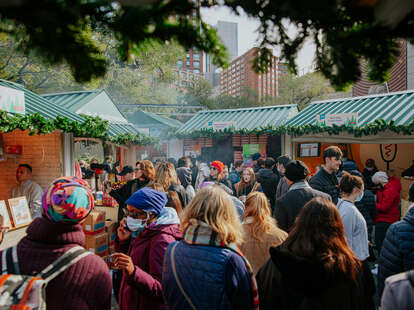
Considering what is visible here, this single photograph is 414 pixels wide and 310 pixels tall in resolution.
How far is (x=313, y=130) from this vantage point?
912cm

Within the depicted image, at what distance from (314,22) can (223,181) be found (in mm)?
4487

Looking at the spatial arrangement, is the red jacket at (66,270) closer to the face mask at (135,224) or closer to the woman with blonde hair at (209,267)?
the woman with blonde hair at (209,267)

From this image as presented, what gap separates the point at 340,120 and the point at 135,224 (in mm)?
7768

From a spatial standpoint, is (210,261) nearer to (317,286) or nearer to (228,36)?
(317,286)

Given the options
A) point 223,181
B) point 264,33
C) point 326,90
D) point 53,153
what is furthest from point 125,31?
point 326,90

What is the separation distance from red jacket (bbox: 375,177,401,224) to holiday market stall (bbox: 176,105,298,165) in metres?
5.77

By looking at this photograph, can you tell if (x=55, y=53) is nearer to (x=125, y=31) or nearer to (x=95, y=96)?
(x=125, y=31)

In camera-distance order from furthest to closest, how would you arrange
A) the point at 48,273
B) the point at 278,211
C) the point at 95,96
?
the point at 95,96 < the point at 278,211 < the point at 48,273

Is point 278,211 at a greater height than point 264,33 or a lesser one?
lesser

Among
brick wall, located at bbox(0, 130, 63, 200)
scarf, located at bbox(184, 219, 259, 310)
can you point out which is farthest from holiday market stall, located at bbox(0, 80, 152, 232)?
scarf, located at bbox(184, 219, 259, 310)

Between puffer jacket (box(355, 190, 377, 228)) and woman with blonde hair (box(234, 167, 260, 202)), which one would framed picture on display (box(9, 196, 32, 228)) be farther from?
puffer jacket (box(355, 190, 377, 228))

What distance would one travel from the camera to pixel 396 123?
7.45m

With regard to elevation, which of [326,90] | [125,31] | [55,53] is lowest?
[55,53]

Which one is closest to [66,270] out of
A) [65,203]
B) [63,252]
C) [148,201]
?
[63,252]
